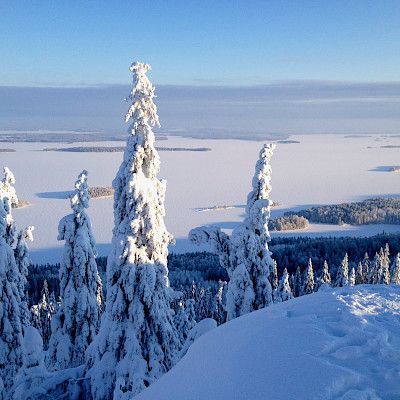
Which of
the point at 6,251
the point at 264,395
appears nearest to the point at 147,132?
the point at 6,251

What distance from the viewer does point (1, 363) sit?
15.8 metres

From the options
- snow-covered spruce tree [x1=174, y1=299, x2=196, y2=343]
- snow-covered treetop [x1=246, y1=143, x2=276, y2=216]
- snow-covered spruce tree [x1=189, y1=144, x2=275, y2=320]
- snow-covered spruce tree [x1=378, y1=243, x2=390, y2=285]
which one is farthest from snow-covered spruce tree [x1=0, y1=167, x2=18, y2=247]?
snow-covered spruce tree [x1=378, y1=243, x2=390, y2=285]

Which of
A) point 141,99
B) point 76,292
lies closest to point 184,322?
point 76,292

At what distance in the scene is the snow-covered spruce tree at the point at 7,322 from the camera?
15656 millimetres

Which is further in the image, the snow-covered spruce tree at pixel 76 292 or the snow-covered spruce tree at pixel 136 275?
the snow-covered spruce tree at pixel 76 292

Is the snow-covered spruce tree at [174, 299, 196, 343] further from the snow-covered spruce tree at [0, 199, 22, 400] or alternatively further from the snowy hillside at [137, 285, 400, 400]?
the snowy hillside at [137, 285, 400, 400]

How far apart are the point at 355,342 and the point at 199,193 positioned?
186m

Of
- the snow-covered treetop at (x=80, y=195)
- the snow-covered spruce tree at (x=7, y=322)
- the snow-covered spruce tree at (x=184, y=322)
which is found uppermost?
the snow-covered treetop at (x=80, y=195)

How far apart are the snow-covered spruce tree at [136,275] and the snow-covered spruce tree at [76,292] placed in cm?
461

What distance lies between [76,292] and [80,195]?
4239mm

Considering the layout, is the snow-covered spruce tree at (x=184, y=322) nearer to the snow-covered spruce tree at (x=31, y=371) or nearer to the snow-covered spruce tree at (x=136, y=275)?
the snow-covered spruce tree at (x=136, y=275)

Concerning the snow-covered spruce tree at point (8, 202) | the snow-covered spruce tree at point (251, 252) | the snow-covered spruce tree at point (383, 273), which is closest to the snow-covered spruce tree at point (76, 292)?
the snow-covered spruce tree at point (8, 202)

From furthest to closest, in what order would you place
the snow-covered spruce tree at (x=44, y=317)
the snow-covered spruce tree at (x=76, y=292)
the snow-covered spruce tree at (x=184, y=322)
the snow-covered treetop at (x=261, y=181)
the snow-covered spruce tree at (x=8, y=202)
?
the snow-covered spruce tree at (x=44, y=317), the snow-covered spruce tree at (x=184, y=322), the snow-covered spruce tree at (x=8, y=202), the snow-covered spruce tree at (x=76, y=292), the snow-covered treetop at (x=261, y=181)

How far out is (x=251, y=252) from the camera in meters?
15.1
